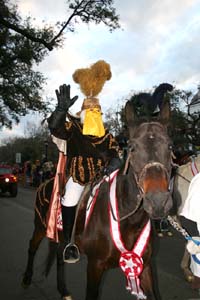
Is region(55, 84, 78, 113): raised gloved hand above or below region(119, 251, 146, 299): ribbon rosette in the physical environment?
above

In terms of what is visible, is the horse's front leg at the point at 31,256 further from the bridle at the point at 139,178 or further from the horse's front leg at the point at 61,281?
the bridle at the point at 139,178

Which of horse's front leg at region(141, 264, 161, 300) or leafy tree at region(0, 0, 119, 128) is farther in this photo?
leafy tree at region(0, 0, 119, 128)

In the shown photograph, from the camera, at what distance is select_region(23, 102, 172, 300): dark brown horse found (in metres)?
3.40

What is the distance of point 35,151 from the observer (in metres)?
66.3

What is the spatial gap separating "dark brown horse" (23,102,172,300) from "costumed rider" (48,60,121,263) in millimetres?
157

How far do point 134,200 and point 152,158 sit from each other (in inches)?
25.6

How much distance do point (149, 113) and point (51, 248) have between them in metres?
3.17

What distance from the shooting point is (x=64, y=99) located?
4527mm

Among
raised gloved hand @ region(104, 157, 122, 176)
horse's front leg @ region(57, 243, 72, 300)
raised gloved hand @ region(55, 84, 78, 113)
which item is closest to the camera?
raised gloved hand @ region(55, 84, 78, 113)

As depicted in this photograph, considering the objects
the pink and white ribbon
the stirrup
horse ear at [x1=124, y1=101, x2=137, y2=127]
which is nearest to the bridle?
the pink and white ribbon

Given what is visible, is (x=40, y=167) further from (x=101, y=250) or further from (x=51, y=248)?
(x=101, y=250)

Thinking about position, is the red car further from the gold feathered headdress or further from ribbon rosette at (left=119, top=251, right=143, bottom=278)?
ribbon rosette at (left=119, top=251, right=143, bottom=278)

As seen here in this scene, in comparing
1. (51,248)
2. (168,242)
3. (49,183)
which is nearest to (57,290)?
(51,248)

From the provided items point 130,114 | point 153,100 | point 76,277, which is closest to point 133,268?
point 130,114
